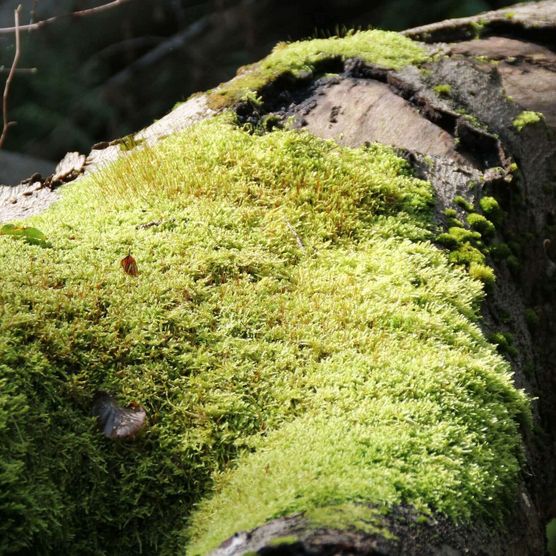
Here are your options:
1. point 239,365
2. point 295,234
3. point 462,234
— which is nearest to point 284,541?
point 239,365

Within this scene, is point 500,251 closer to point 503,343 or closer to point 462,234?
point 462,234

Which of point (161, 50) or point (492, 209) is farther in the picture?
point (161, 50)

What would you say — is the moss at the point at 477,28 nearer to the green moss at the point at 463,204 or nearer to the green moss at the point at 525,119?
the green moss at the point at 525,119

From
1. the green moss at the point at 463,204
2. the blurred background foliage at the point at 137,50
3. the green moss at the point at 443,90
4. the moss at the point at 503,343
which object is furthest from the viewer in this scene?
the blurred background foliage at the point at 137,50

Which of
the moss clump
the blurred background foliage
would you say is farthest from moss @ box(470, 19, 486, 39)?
the blurred background foliage

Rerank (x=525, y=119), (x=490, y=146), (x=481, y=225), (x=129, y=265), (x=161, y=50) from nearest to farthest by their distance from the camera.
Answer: (x=129, y=265) → (x=481, y=225) → (x=490, y=146) → (x=525, y=119) → (x=161, y=50)

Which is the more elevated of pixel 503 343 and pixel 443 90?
pixel 443 90

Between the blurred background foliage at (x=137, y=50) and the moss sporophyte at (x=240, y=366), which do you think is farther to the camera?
the blurred background foliage at (x=137, y=50)

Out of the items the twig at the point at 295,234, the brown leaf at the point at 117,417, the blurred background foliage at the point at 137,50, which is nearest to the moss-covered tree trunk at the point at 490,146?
the twig at the point at 295,234
